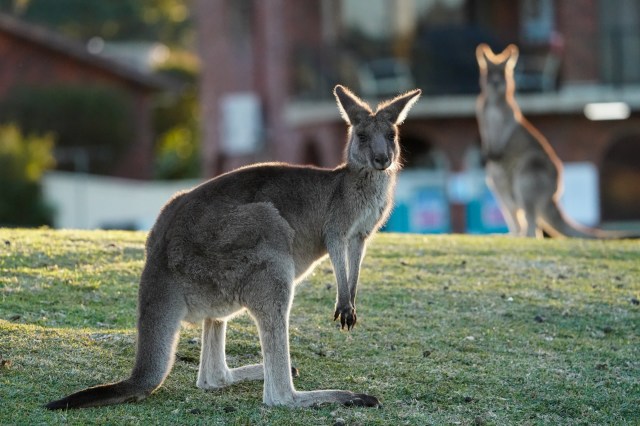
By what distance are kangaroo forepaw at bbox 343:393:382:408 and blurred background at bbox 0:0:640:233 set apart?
50.3 ft

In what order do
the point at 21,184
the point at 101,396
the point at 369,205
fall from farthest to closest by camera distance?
the point at 21,184, the point at 369,205, the point at 101,396

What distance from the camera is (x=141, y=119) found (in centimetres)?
3319

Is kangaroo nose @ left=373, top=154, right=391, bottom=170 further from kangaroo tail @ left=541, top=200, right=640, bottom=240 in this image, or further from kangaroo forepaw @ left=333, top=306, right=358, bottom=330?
kangaroo tail @ left=541, top=200, right=640, bottom=240

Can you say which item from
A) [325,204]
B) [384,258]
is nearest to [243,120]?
[384,258]

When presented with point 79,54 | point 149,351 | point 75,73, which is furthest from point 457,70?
point 149,351

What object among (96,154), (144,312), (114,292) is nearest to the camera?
(144,312)

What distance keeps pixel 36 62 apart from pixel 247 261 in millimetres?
28051

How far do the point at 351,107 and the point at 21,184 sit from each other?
18.6 m

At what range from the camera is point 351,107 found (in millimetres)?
6398

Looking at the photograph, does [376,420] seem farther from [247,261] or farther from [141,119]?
[141,119]

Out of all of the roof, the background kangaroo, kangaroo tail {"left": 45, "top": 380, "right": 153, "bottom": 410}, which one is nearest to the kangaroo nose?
kangaroo tail {"left": 45, "top": 380, "right": 153, "bottom": 410}

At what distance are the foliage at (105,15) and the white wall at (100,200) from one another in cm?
1873

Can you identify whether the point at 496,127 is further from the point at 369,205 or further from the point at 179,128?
the point at 179,128

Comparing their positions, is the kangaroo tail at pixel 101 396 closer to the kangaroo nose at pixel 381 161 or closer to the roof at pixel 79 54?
the kangaroo nose at pixel 381 161
